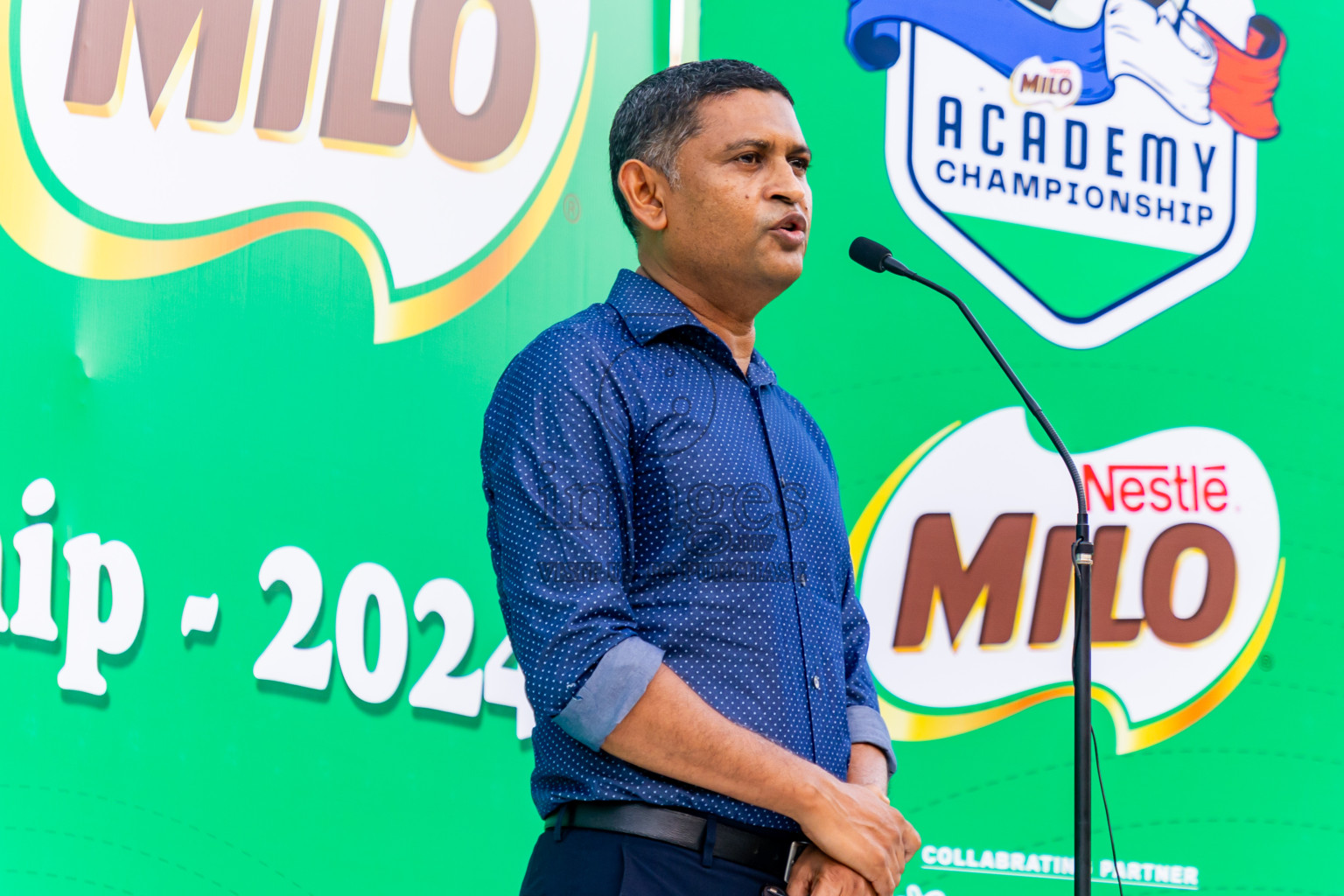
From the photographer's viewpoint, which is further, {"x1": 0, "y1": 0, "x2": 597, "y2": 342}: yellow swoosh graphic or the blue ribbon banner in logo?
the blue ribbon banner in logo

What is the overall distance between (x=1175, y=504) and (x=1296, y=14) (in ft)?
3.33

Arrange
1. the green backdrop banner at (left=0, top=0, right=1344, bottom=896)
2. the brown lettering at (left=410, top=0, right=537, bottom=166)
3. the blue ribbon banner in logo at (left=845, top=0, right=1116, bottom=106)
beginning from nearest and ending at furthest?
the green backdrop banner at (left=0, top=0, right=1344, bottom=896), the brown lettering at (left=410, top=0, right=537, bottom=166), the blue ribbon banner in logo at (left=845, top=0, right=1116, bottom=106)

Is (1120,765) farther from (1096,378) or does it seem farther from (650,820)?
(650,820)

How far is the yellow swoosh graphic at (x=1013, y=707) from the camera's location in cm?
216

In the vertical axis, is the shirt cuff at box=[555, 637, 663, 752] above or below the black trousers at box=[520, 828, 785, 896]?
above

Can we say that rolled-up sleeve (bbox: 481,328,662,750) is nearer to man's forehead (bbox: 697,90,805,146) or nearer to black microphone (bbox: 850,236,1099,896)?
man's forehead (bbox: 697,90,805,146)

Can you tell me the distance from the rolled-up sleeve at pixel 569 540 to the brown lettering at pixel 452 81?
104 cm

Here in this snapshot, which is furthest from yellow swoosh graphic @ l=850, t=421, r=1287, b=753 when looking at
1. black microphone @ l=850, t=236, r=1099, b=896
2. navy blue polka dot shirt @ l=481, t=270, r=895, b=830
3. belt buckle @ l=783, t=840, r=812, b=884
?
belt buckle @ l=783, t=840, r=812, b=884

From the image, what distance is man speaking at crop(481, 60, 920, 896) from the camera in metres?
1.05

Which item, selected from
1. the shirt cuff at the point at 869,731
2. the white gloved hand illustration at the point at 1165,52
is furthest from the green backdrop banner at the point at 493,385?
the shirt cuff at the point at 869,731

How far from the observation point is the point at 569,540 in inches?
41.8

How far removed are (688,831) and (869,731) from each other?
0.29 m

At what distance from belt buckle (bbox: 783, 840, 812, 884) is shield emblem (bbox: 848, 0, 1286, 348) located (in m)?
1.39

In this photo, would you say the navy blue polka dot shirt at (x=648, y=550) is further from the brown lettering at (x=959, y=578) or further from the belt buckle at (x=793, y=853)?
the brown lettering at (x=959, y=578)
